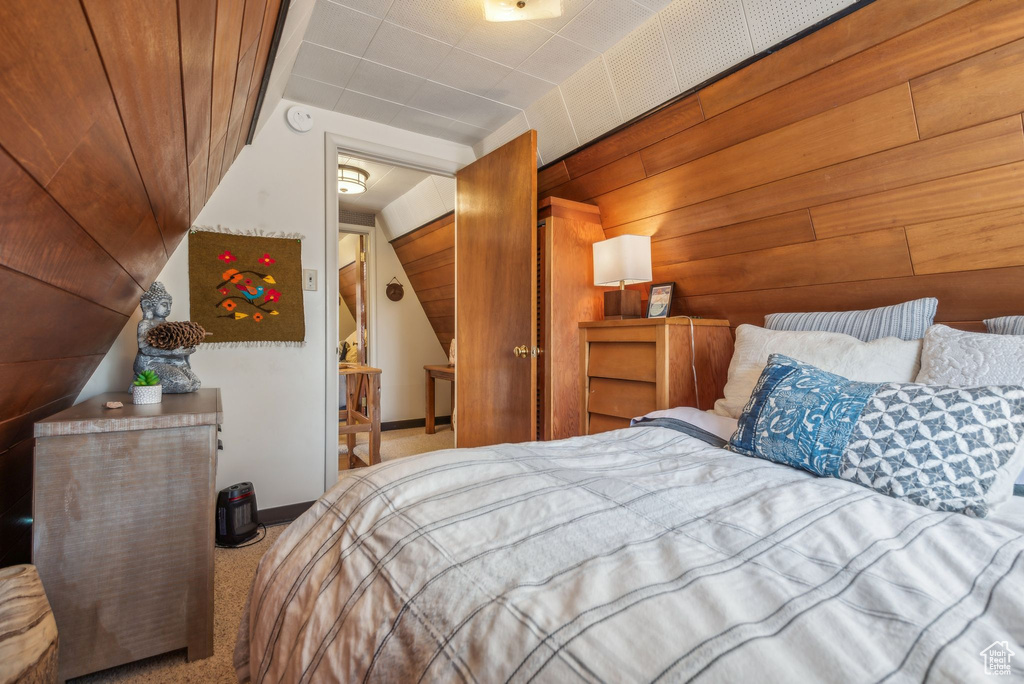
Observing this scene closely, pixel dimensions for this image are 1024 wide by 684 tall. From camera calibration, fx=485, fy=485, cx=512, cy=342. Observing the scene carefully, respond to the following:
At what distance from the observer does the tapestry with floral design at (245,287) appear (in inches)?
92.2

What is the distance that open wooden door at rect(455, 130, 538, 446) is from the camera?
2471 millimetres

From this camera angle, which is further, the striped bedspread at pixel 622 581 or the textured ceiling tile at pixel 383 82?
the textured ceiling tile at pixel 383 82

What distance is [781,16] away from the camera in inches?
64.5

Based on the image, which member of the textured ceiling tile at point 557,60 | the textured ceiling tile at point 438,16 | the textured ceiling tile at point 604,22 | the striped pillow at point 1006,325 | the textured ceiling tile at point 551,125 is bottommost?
the striped pillow at point 1006,325

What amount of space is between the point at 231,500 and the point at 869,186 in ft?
9.25

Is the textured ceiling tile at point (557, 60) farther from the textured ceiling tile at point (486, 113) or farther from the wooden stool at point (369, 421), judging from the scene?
the wooden stool at point (369, 421)

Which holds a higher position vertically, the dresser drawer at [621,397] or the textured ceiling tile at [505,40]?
the textured ceiling tile at [505,40]

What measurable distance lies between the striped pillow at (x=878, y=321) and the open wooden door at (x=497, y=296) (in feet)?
3.97

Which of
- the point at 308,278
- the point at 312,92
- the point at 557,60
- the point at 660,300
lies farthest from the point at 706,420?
the point at 312,92

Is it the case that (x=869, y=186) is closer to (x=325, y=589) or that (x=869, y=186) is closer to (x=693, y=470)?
(x=693, y=470)

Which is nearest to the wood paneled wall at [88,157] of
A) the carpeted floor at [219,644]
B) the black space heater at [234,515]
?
the carpeted floor at [219,644]

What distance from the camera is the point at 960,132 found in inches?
54.6

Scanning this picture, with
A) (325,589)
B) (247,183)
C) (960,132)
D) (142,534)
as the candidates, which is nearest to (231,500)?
(142,534)

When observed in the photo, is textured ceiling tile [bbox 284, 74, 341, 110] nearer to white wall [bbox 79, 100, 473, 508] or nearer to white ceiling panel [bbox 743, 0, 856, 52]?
white wall [bbox 79, 100, 473, 508]
